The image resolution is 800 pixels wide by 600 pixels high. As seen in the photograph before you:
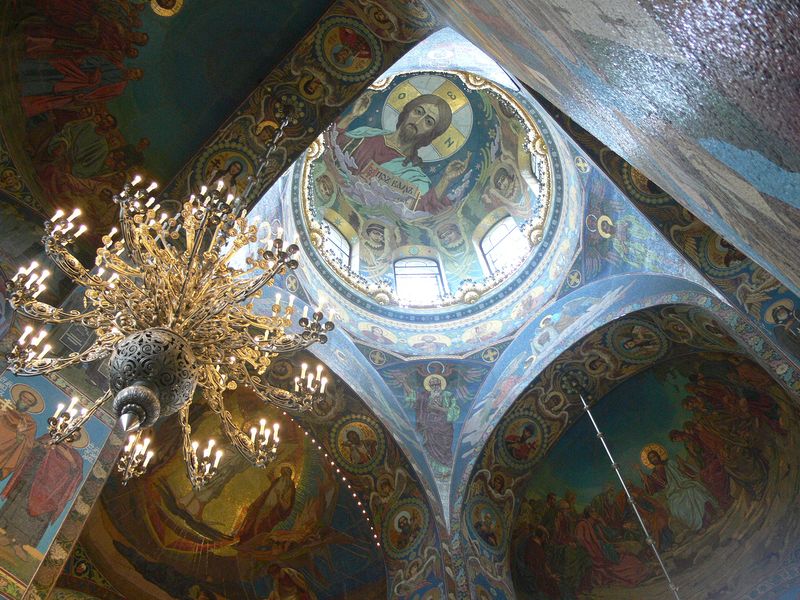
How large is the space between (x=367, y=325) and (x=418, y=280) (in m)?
1.86

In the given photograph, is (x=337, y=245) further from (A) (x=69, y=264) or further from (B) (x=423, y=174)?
(A) (x=69, y=264)

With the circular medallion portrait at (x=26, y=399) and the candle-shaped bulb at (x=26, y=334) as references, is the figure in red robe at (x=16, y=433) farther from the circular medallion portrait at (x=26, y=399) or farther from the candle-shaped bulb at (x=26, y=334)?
the candle-shaped bulb at (x=26, y=334)

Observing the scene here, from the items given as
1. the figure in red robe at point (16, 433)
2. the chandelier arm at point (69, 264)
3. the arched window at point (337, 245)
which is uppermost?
the arched window at point (337, 245)

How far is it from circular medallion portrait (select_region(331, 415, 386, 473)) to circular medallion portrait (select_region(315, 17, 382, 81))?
5.05m

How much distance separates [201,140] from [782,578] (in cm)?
893

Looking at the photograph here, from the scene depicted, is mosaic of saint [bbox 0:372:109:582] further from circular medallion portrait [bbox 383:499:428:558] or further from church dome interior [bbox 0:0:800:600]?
circular medallion portrait [bbox 383:499:428:558]

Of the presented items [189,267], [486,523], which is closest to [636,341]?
[486,523]

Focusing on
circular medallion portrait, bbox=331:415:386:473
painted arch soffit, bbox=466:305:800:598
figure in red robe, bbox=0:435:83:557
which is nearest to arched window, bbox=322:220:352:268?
circular medallion portrait, bbox=331:415:386:473

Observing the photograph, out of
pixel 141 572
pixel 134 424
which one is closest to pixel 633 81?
pixel 134 424

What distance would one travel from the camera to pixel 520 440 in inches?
422

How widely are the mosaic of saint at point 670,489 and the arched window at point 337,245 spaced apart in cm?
486

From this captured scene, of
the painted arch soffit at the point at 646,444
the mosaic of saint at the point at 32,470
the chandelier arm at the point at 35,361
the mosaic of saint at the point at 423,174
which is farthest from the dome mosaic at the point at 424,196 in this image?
the chandelier arm at the point at 35,361

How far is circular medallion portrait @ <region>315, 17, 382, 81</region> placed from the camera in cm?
747

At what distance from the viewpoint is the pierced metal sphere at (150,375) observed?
15.8 ft
